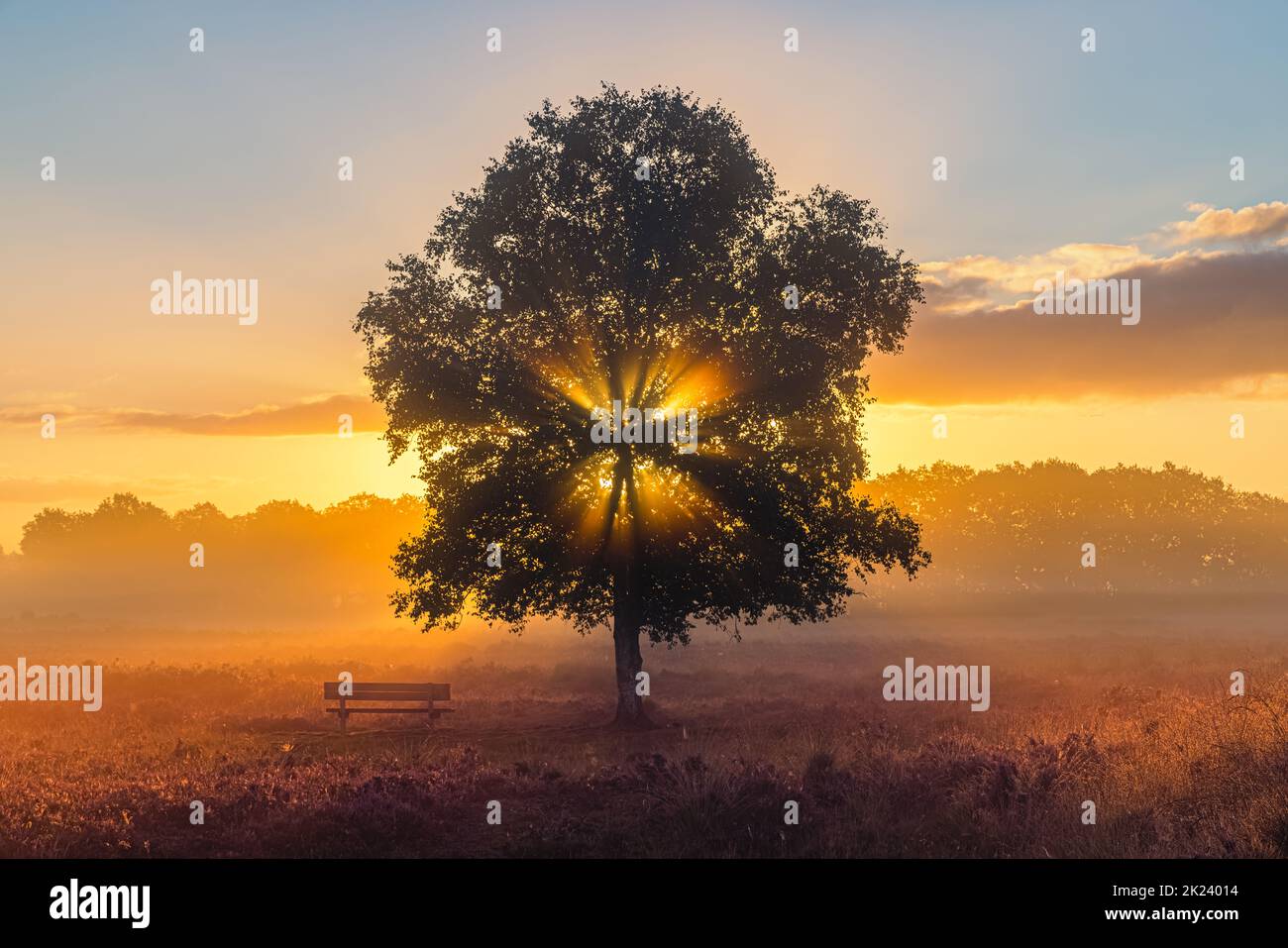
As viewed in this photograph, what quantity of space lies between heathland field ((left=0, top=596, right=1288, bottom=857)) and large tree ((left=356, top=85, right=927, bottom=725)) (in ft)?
14.2

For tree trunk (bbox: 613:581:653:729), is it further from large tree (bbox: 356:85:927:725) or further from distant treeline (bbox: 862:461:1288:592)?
distant treeline (bbox: 862:461:1288:592)

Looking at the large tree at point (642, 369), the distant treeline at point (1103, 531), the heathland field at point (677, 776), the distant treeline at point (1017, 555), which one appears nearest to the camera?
the heathland field at point (677, 776)

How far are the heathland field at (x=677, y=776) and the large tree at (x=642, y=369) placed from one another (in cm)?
433

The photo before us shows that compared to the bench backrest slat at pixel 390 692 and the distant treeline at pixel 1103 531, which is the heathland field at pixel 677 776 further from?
the distant treeline at pixel 1103 531

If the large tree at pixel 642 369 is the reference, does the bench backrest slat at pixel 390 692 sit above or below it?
below

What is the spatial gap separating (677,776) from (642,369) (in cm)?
1456

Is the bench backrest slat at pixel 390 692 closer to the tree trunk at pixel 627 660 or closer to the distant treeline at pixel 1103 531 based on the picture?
the tree trunk at pixel 627 660

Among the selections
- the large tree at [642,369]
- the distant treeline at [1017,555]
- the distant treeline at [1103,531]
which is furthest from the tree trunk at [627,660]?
the distant treeline at [1103,531]

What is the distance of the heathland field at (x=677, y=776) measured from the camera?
1158cm

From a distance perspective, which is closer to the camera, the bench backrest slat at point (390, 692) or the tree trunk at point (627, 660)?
the tree trunk at point (627, 660)

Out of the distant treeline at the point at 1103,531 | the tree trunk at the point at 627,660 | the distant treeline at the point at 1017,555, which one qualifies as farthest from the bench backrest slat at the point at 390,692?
the distant treeline at the point at 1103,531

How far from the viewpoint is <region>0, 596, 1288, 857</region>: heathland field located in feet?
38.0

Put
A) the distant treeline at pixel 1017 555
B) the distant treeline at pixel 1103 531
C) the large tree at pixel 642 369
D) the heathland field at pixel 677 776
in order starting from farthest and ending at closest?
the distant treeline at pixel 1103 531 < the distant treeline at pixel 1017 555 < the large tree at pixel 642 369 < the heathland field at pixel 677 776
